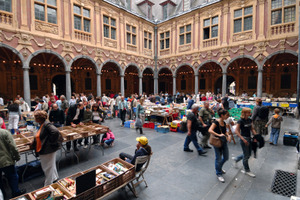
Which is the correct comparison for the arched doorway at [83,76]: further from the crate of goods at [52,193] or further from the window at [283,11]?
the window at [283,11]

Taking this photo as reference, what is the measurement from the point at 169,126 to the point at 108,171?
5329 mm

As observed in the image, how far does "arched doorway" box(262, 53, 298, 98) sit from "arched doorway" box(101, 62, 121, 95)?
16.9 metres

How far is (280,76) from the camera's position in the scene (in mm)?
16688

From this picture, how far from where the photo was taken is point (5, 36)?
33.1 feet

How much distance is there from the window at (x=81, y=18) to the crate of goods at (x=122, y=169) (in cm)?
1351

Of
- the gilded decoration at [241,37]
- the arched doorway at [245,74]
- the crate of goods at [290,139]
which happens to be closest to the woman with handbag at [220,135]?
the crate of goods at [290,139]

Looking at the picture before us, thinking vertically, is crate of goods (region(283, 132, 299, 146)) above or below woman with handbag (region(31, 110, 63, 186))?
below

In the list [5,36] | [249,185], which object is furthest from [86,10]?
[249,185]

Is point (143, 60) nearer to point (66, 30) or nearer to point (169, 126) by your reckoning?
point (66, 30)

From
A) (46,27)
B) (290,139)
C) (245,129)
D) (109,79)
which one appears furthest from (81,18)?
(290,139)

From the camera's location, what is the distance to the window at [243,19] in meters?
14.1

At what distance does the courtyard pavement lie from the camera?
3256 millimetres

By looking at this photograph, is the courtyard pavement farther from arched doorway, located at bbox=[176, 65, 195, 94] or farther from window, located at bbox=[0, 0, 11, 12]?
arched doorway, located at bbox=[176, 65, 195, 94]

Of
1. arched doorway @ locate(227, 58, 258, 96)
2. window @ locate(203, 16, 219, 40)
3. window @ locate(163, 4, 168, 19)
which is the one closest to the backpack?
window @ locate(203, 16, 219, 40)
